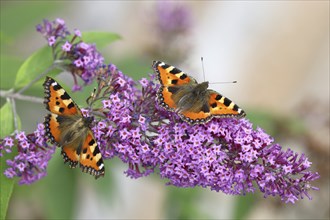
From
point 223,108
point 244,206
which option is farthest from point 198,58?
point 223,108

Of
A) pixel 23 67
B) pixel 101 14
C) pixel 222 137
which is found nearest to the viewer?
Result: pixel 222 137

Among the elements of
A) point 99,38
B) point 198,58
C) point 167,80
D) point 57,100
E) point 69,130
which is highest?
point 198,58

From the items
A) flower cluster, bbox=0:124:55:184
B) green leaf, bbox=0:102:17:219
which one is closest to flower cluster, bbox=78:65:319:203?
flower cluster, bbox=0:124:55:184

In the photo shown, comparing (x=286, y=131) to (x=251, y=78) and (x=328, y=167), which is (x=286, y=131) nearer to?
(x=328, y=167)

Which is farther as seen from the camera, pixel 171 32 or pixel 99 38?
pixel 171 32

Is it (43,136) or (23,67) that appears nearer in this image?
(43,136)

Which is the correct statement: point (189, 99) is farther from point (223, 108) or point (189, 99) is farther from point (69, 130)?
point (69, 130)

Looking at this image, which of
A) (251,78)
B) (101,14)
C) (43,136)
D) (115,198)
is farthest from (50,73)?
(251,78)
